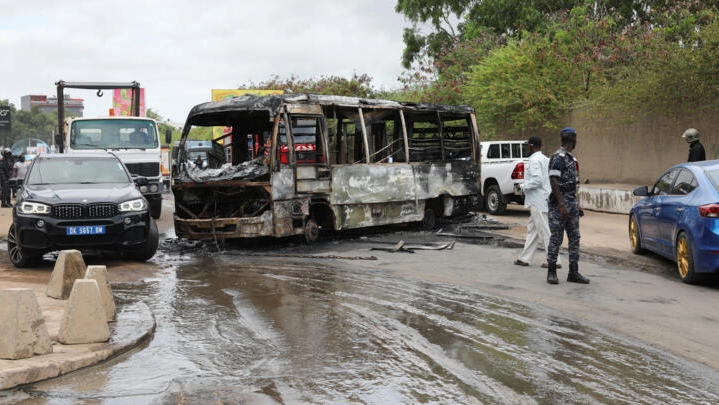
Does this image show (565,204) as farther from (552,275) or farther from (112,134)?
(112,134)

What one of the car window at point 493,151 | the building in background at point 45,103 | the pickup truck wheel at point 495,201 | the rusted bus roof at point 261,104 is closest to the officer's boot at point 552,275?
the rusted bus roof at point 261,104

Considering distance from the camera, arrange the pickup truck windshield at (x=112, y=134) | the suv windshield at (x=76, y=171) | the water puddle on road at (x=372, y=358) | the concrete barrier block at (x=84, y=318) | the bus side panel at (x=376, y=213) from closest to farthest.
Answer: the water puddle on road at (x=372, y=358) < the concrete barrier block at (x=84, y=318) < the suv windshield at (x=76, y=171) < the bus side panel at (x=376, y=213) < the pickup truck windshield at (x=112, y=134)

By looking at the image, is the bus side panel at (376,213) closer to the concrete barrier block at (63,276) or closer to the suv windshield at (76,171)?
the suv windshield at (76,171)

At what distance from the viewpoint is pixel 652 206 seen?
1071cm

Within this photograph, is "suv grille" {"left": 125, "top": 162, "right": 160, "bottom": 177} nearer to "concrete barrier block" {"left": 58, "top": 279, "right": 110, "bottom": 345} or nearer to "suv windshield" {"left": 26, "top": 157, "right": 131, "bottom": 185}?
"suv windshield" {"left": 26, "top": 157, "right": 131, "bottom": 185}

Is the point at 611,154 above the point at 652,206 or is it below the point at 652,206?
above

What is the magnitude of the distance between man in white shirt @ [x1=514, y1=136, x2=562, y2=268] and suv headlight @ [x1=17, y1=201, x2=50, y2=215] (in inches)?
258

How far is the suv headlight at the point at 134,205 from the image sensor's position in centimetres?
1084

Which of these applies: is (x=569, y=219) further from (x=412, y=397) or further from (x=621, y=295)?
(x=412, y=397)

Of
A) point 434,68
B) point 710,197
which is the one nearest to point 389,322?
point 710,197

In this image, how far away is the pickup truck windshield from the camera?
18859 millimetres

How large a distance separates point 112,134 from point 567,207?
13523mm

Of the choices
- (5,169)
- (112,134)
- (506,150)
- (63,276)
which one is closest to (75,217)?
(63,276)

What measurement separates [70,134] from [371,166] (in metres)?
8.90
